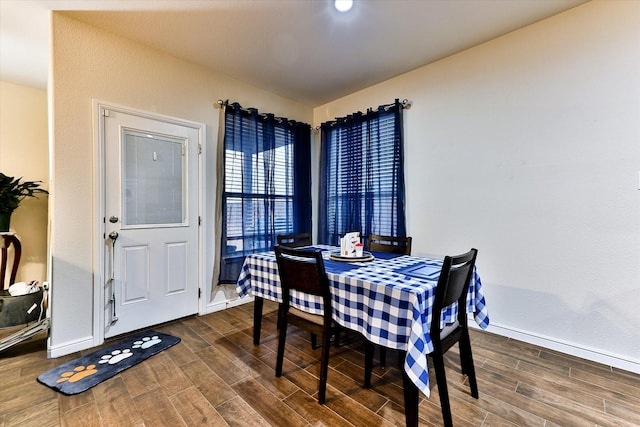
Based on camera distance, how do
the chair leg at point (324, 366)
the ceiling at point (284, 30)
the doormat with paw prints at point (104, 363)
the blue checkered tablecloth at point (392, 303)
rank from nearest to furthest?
1. the blue checkered tablecloth at point (392, 303)
2. the chair leg at point (324, 366)
3. the doormat with paw prints at point (104, 363)
4. the ceiling at point (284, 30)

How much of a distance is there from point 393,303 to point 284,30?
2.33m

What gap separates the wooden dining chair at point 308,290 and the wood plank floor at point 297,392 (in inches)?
7.4

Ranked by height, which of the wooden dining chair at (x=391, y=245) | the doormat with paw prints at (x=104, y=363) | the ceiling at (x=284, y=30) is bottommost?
the doormat with paw prints at (x=104, y=363)

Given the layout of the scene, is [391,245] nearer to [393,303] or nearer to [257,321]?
[393,303]

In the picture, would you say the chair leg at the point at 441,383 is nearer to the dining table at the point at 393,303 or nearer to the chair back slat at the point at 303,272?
the dining table at the point at 393,303

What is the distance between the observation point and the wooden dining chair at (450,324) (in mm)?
1299

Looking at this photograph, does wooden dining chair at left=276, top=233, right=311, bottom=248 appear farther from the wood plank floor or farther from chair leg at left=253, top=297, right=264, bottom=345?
the wood plank floor

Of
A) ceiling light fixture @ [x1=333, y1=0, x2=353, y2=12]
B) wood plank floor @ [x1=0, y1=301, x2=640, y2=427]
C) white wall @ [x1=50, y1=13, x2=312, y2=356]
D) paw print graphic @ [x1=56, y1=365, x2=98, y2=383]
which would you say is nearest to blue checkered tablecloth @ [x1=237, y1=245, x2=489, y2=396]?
wood plank floor @ [x1=0, y1=301, x2=640, y2=427]

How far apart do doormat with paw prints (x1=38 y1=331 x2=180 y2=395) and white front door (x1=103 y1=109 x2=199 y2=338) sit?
0.25 meters

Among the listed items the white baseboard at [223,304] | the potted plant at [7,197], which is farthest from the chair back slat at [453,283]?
the potted plant at [7,197]

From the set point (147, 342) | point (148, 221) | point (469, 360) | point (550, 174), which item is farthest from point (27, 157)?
point (550, 174)

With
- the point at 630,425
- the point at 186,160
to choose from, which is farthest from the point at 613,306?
the point at 186,160

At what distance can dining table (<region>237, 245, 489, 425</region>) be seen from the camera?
4.09 feet

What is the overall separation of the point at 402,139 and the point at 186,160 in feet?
7.63
